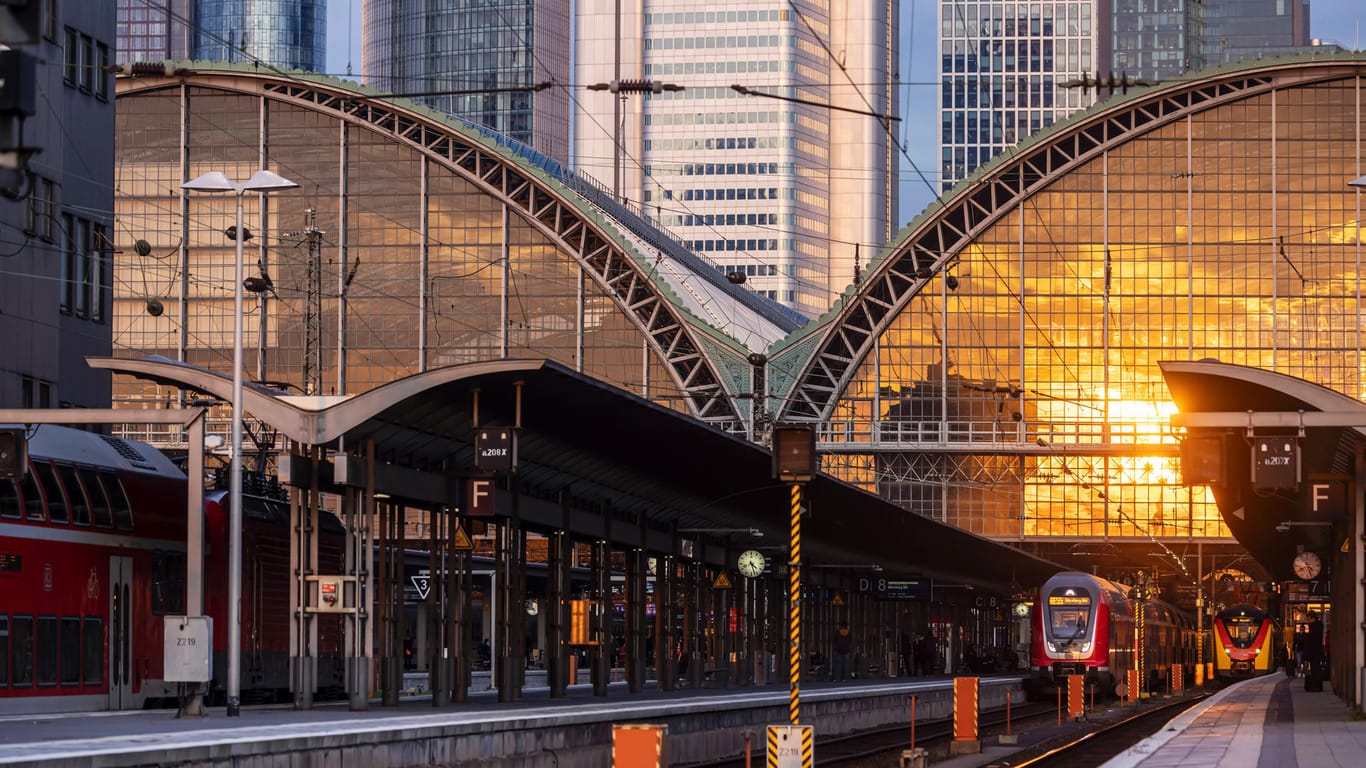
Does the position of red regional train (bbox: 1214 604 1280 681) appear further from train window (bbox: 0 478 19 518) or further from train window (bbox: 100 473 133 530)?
train window (bbox: 0 478 19 518)

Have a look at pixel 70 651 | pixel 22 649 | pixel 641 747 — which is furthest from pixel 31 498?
pixel 641 747

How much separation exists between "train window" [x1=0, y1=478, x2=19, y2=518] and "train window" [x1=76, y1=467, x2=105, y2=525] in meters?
2.47

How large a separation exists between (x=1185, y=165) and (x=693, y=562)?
47.5 meters

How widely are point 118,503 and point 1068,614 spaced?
36.6m

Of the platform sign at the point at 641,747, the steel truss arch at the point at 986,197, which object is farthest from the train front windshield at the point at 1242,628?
the platform sign at the point at 641,747

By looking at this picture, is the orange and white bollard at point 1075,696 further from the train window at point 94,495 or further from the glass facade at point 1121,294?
the glass facade at point 1121,294

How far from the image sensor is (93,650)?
33875 millimetres

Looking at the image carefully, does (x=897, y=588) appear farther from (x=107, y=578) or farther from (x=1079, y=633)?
(x=107, y=578)

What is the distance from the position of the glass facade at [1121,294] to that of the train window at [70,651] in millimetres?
66892

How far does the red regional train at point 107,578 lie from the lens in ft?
103

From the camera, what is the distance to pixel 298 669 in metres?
34.8

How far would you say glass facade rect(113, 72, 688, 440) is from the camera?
97.2 metres

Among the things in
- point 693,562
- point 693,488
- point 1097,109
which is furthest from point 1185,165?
point 693,488

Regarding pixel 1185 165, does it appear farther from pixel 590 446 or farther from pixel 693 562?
pixel 590 446
